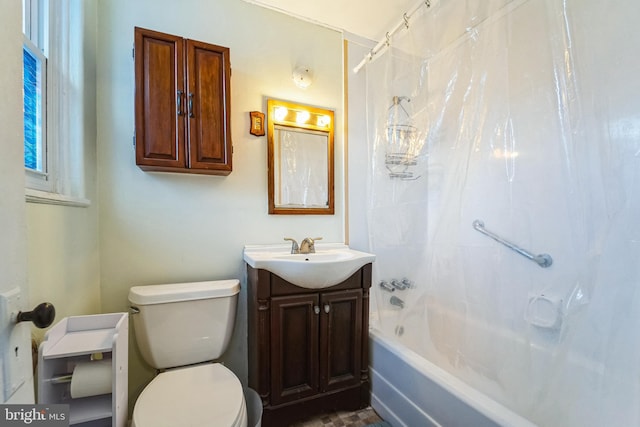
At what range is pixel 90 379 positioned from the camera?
853 mm

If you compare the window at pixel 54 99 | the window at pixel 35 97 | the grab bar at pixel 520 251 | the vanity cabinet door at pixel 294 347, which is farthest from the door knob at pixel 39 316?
the grab bar at pixel 520 251

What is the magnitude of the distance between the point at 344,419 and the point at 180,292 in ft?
3.65

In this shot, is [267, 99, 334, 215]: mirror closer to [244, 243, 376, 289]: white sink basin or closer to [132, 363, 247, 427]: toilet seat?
[244, 243, 376, 289]: white sink basin

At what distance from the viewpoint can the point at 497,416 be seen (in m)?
0.91

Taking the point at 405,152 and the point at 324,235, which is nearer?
the point at 405,152

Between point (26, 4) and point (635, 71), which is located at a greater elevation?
point (26, 4)

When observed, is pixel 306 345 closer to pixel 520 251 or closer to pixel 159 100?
pixel 520 251

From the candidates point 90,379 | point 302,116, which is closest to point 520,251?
point 302,116

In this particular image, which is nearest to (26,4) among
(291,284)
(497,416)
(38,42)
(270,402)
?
(38,42)

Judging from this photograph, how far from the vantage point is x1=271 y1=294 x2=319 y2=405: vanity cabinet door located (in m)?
1.29

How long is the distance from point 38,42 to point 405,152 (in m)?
1.84

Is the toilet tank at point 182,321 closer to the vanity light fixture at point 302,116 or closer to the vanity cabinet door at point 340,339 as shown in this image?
the vanity cabinet door at point 340,339

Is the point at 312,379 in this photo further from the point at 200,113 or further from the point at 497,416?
the point at 200,113

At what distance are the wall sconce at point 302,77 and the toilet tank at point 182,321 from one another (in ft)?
4.39
